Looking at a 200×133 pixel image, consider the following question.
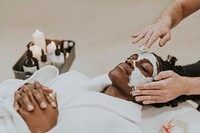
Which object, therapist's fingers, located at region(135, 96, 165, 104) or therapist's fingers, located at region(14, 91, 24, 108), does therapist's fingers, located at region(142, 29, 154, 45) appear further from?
therapist's fingers, located at region(14, 91, 24, 108)

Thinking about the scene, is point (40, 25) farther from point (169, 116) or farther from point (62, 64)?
point (169, 116)

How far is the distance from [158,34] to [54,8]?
2481 mm

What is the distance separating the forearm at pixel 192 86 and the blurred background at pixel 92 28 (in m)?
1.32

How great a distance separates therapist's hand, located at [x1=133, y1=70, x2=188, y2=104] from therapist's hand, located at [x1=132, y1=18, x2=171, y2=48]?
26 cm

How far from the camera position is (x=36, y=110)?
1.26m

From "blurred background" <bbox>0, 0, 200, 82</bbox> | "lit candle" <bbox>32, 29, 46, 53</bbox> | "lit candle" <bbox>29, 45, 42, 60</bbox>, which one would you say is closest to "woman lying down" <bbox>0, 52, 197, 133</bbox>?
"lit candle" <bbox>29, 45, 42, 60</bbox>

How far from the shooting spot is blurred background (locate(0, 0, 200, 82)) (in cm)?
287

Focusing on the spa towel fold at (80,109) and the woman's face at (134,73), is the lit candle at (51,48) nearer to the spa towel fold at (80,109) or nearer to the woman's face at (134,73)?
the spa towel fold at (80,109)

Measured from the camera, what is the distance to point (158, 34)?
1.61 meters

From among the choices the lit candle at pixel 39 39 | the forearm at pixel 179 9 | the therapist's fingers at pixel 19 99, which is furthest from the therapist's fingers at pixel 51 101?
the lit candle at pixel 39 39

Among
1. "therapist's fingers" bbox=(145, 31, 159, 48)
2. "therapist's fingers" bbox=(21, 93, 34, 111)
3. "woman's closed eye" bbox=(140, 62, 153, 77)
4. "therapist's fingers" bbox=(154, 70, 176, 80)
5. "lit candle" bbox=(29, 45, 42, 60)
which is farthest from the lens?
"lit candle" bbox=(29, 45, 42, 60)

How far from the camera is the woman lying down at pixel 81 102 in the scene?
1.26 m

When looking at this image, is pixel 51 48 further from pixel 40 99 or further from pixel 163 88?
pixel 163 88

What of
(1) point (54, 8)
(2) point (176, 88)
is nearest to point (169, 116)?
(2) point (176, 88)
